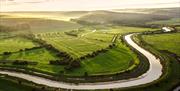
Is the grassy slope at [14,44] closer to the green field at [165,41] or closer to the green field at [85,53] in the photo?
the green field at [85,53]

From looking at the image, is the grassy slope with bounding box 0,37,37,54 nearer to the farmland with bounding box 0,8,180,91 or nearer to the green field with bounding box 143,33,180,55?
the farmland with bounding box 0,8,180,91

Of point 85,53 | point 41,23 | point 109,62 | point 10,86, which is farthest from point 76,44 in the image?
point 41,23

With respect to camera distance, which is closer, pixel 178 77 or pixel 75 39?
pixel 178 77

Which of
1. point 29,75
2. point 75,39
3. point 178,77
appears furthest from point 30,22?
point 178,77

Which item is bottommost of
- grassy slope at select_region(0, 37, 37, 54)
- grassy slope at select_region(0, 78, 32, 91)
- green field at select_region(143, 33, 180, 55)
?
grassy slope at select_region(0, 37, 37, 54)

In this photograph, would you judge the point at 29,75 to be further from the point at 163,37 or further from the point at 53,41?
the point at 163,37

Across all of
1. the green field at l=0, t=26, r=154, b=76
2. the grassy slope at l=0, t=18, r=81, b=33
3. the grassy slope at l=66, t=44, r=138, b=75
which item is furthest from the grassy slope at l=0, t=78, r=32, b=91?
the grassy slope at l=0, t=18, r=81, b=33
